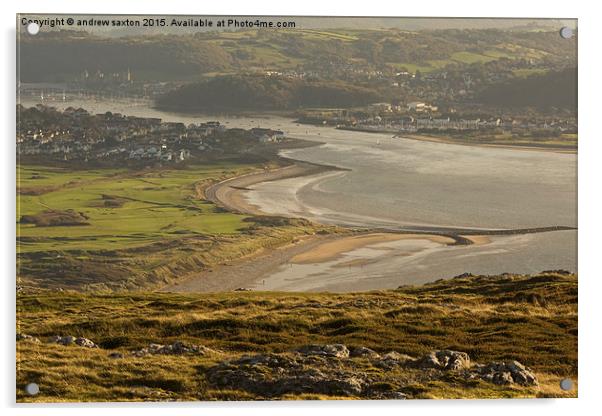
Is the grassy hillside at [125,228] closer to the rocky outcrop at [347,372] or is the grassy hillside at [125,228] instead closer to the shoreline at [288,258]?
the shoreline at [288,258]

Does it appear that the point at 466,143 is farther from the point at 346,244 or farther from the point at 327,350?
the point at 327,350

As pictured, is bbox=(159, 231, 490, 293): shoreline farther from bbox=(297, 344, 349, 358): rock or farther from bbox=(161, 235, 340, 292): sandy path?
bbox=(297, 344, 349, 358): rock

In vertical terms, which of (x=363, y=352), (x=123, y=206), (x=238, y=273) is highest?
(x=123, y=206)

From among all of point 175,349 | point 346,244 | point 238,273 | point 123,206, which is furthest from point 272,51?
point 175,349

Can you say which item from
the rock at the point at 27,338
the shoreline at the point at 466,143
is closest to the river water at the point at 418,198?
the shoreline at the point at 466,143

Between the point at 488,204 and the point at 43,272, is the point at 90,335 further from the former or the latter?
the point at 488,204

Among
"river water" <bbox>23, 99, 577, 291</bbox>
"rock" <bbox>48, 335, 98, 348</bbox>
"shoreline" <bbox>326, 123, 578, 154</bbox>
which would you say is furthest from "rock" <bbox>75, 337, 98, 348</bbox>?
"shoreline" <bbox>326, 123, 578, 154</bbox>
